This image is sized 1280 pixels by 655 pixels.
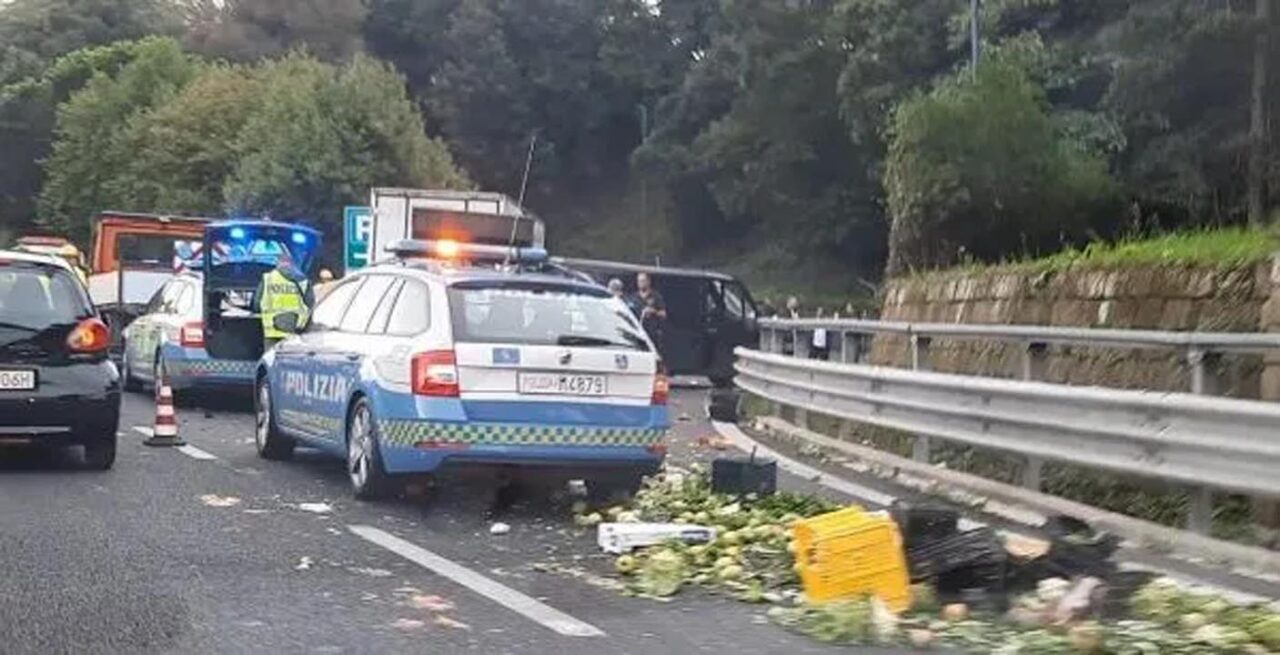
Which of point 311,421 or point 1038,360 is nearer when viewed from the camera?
point 311,421

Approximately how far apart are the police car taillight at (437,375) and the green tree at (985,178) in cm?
1287

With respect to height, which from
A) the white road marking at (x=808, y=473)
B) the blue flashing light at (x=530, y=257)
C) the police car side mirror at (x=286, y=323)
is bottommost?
the white road marking at (x=808, y=473)

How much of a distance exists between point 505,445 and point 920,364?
5.69m

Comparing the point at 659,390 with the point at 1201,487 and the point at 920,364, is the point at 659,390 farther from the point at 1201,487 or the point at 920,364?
the point at 920,364

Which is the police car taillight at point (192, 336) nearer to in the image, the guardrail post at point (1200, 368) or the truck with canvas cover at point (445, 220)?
the truck with canvas cover at point (445, 220)

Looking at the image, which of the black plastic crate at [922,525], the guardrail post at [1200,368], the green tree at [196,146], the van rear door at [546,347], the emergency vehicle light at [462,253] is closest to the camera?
the black plastic crate at [922,525]

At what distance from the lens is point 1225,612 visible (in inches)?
282

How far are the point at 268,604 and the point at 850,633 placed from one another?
2.47m

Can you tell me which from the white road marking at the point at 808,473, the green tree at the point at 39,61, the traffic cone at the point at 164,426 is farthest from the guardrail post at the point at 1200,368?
the green tree at the point at 39,61

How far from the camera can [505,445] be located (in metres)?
10.5

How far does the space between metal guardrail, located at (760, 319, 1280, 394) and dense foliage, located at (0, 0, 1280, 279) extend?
497 centimetres

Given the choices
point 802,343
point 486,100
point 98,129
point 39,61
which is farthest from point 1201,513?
point 39,61

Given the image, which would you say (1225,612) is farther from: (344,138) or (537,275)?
(344,138)

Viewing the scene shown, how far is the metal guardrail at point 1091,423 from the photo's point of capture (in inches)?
318
